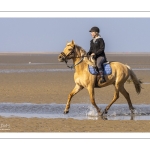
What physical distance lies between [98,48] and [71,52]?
2.52 feet

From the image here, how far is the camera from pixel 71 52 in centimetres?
1416

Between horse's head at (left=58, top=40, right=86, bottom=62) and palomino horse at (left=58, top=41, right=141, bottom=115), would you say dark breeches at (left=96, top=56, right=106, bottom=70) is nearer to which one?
palomino horse at (left=58, top=41, right=141, bottom=115)

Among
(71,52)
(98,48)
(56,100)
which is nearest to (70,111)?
(71,52)

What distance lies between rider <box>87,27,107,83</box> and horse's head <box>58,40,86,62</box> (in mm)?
322


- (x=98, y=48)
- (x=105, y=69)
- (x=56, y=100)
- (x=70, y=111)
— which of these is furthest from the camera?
(x=56, y=100)

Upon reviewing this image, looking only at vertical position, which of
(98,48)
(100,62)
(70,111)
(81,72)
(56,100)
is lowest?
(56,100)

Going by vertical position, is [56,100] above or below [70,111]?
below

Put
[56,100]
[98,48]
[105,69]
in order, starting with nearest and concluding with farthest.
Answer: [98,48] → [105,69] → [56,100]

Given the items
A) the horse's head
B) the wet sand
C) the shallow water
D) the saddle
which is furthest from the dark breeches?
the wet sand

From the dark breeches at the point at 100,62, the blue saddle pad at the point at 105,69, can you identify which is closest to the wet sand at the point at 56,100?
the blue saddle pad at the point at 105,69

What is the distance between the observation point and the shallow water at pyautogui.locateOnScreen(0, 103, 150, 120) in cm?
1406

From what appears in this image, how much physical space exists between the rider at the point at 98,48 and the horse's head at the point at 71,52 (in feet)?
1.06

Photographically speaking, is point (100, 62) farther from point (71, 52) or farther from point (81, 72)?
point (71, 52)

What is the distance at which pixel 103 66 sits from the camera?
14.5 meters
